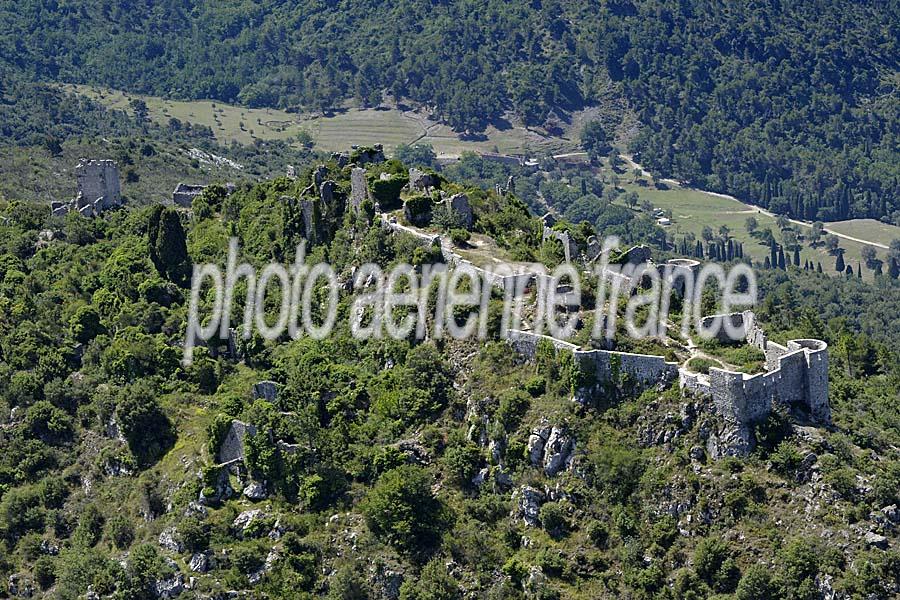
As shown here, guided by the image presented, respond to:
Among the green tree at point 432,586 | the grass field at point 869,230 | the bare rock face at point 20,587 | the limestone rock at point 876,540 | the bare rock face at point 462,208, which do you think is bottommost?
the bare rock face at point 20,587

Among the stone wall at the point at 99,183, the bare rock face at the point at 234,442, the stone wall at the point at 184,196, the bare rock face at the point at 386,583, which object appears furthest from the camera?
the stone wall at the point at 99,183

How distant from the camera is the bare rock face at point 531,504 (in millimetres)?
52719

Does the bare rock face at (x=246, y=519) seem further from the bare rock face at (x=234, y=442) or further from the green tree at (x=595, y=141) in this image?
the green tree at (x=595, y=141)

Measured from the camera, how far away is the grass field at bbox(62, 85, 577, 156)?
561 feet

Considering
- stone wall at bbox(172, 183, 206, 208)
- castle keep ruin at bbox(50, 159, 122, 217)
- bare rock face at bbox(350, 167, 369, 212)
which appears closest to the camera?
bare rock face at bbox(350, 167, 369, 212)

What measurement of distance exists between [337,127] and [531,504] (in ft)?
434

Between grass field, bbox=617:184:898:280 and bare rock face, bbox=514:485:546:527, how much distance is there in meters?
99.0

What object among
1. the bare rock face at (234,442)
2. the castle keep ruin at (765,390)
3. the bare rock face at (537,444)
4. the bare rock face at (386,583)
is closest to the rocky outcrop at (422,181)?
the bare rock face at (234,442)

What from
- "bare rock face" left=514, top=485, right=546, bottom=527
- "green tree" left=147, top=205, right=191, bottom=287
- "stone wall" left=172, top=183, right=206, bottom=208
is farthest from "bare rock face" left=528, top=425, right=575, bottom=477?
"stone wall" left=172, top=183, right=206, bottom=208

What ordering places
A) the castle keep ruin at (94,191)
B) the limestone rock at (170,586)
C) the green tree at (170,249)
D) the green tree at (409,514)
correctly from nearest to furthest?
the green tree at (409,514)
the limestone rock at (170,586)
the green tree at (170,249)
the castle keep ruin at (94,191)

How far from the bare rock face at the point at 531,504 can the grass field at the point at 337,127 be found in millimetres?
113963

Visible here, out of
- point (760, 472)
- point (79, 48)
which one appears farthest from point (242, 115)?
point (760, 472)

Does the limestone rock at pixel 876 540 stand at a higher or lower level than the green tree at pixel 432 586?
higher

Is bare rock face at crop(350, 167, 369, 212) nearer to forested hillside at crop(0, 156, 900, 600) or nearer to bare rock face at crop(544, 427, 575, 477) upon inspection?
forested hillside at crop(0, 156, 900, 600)
